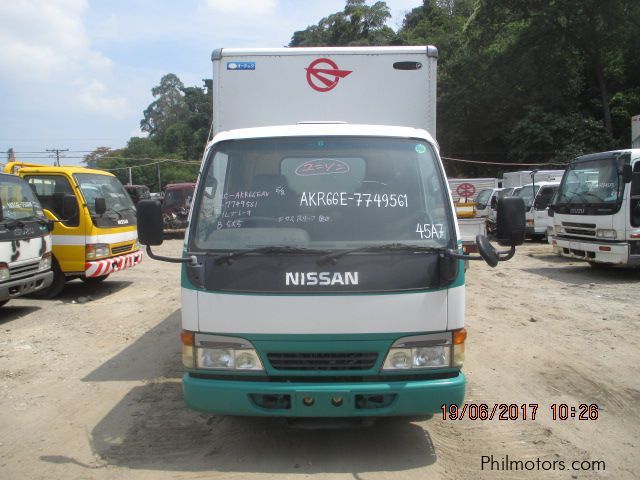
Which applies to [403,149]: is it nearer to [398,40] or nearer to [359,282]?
[359,282]

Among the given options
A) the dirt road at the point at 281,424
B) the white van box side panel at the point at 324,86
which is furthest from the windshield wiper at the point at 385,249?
the white van box side panel at the point at 324,86

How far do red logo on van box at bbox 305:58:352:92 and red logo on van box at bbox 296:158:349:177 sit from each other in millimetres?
1771

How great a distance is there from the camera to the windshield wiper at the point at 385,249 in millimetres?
3656

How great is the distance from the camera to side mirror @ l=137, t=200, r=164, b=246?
13.3ft

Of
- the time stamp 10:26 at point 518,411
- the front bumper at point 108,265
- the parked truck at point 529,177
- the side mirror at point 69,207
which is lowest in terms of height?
the time stamp 10:26 at point 518,411

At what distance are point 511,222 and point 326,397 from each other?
1668 millimetres

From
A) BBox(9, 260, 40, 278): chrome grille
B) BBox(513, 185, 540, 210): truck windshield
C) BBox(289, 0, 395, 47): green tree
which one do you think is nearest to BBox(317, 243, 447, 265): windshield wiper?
BBox(9, 260, 40, 278): chrome grille

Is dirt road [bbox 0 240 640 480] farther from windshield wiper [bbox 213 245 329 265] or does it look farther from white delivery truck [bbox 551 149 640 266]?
white delivery truck [bbox 551 149 640 266]

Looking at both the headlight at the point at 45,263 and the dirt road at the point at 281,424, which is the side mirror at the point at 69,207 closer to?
the headlight at the point at 45,263

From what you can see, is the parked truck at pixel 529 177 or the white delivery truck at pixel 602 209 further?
the parked truck at pixel 529 177

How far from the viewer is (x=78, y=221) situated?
31.5ft

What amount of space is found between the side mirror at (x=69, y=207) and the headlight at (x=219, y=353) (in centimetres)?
659

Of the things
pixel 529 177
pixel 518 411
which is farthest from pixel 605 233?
pixel 529 177

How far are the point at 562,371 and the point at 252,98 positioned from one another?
410cm
